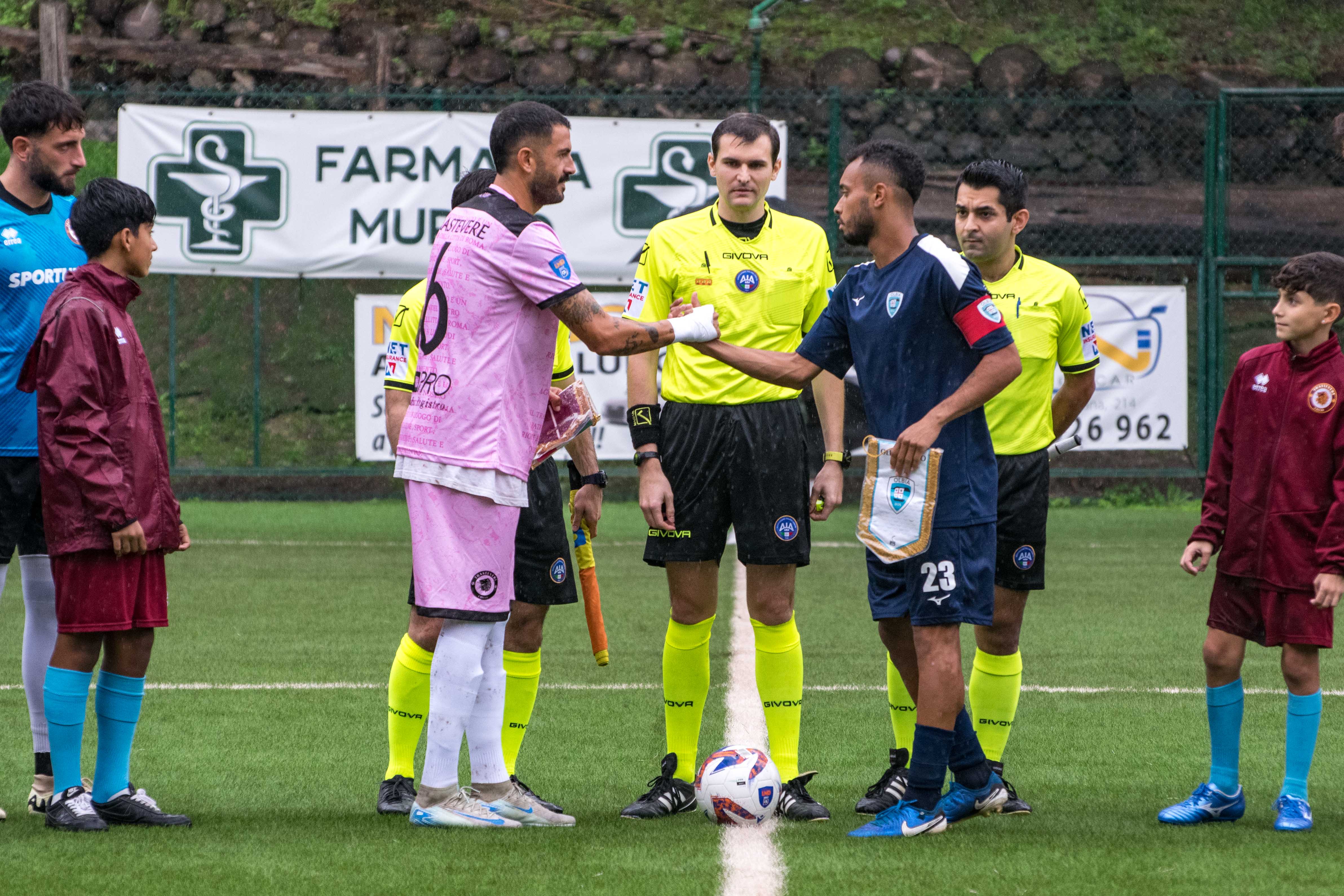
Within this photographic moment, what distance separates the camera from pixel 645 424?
5.02 metres

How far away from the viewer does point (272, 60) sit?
16.5 metres

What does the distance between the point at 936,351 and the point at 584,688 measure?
2862mm

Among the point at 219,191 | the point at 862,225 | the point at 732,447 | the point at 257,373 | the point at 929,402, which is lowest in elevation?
the point at 732,447

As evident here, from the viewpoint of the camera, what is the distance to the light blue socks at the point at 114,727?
4480mm

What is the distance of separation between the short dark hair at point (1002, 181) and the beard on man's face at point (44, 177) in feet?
9.80

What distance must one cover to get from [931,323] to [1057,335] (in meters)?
1.03

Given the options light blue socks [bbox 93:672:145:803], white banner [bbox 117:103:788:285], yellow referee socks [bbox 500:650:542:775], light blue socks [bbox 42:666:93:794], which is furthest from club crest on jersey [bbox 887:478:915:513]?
white banner [bbox 117:103:788:285]

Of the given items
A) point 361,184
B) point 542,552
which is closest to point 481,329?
point 542,552

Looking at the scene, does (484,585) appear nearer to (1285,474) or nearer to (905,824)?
(905,824)

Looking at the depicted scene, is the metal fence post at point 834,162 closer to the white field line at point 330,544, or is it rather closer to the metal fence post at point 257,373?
the white field line at point 330,544

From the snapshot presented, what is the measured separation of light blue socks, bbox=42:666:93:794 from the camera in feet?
14.5

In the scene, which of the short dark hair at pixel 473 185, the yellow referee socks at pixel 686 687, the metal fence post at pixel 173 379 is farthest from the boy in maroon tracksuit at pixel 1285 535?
the metal fence post at pixel 173 379

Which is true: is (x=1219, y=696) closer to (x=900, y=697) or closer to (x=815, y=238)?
(x=900, y=697)

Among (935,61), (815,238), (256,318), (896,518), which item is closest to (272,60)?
(256,318)
